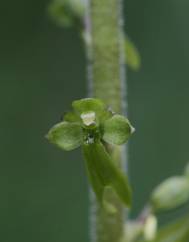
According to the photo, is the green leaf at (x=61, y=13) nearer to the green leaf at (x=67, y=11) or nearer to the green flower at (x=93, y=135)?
the green leaf at (x=67, y=11)

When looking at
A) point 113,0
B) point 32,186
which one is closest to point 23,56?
point 32,186

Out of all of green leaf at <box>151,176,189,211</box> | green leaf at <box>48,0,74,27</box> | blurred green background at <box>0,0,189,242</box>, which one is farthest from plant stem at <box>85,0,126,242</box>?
blurred green background at <box>0,0,189,242</box>

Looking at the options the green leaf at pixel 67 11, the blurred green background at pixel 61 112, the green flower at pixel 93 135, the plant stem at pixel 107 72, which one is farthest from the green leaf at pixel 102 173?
the blurred green background at pixel 61 112

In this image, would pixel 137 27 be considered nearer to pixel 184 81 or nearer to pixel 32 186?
pixel 184 81

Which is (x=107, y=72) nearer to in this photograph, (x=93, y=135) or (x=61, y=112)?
(x=93, y=135)

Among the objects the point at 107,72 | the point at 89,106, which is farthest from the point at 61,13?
the point at 89,106

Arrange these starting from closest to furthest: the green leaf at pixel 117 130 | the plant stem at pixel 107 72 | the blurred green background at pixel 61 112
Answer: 1. the green leaf at pixel 117 130
2. the plant stem at pixel 107 72
3. the blurred green background at pixel 61 112
